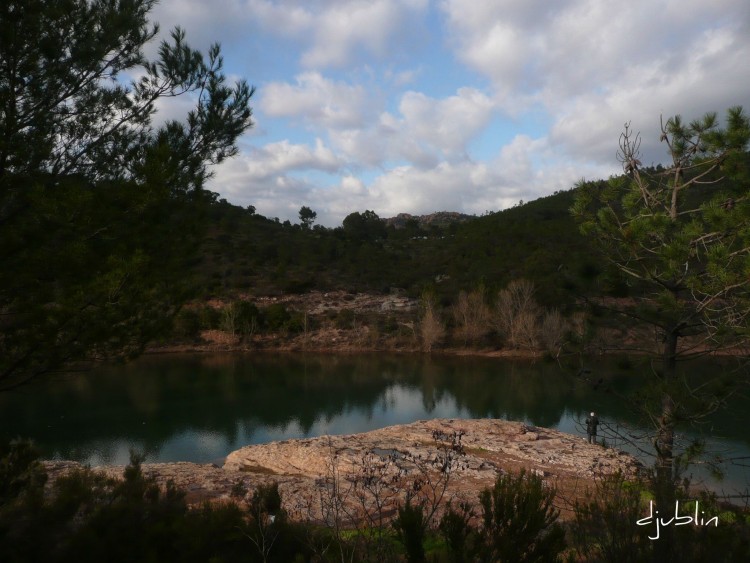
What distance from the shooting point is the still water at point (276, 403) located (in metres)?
15.5

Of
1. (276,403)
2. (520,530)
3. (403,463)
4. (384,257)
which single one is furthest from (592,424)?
(384,257)

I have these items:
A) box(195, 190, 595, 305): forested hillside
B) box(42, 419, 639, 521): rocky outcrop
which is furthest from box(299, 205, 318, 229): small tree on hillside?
box(42, 419, 639, 521): rocky outcrop

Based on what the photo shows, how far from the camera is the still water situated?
15.5 metres

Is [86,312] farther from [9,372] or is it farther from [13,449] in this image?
[13,449]

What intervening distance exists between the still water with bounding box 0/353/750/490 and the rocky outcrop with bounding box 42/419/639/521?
1233 millimetres

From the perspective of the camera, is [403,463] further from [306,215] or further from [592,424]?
[306,215]

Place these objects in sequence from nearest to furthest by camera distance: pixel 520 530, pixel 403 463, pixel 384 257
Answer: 1. pixel 520 530
2. pixel 403 463
3. pixel 384 257

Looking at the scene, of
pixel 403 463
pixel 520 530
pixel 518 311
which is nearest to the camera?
pixel 520 530

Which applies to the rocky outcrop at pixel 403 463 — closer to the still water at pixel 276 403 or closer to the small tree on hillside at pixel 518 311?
the still water at pixel 276 403

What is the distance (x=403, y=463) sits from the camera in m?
9.85

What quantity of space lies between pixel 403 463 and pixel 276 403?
12308 mm

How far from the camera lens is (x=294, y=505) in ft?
24.8

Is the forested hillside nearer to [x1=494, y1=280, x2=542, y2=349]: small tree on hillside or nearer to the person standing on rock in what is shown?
[x1=494, y1=280, x2=542, y2=349]: small tree on hillside

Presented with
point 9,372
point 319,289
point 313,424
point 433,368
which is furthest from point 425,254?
point 9,372
